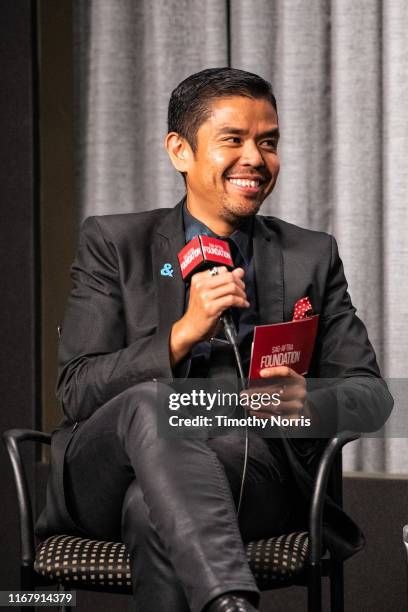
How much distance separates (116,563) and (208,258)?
61 centimetres

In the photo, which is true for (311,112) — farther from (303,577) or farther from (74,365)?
(303,577)

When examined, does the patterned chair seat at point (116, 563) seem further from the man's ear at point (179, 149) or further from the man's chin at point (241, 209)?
the man's ear at point (179, 149)

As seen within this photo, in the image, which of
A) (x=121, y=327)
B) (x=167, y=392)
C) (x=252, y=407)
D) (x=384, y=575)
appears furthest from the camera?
(x=384, y=575)

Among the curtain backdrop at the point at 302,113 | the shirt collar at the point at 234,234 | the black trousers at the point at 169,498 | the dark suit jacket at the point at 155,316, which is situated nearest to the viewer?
the black trousers at the point at 169,498

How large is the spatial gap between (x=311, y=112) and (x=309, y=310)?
97 cm

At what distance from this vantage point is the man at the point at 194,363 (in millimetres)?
1604

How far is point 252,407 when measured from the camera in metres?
1.92

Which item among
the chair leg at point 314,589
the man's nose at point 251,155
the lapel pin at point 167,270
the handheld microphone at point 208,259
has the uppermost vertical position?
the man's nose at point 251,155

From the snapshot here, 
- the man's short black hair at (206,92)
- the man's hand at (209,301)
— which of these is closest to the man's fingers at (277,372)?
the man's hand at (209,301)


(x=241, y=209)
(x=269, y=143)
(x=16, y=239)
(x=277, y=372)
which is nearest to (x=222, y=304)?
(x=277, y=372)

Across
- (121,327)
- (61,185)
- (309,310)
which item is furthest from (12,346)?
(309,310)

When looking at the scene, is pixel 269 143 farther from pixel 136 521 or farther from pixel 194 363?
pixel 136 521

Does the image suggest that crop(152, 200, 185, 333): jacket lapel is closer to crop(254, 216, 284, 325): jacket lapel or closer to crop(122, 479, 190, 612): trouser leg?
crop(254, 216, 284, 325): jacket lapel

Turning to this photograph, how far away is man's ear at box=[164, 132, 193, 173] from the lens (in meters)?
2.20
